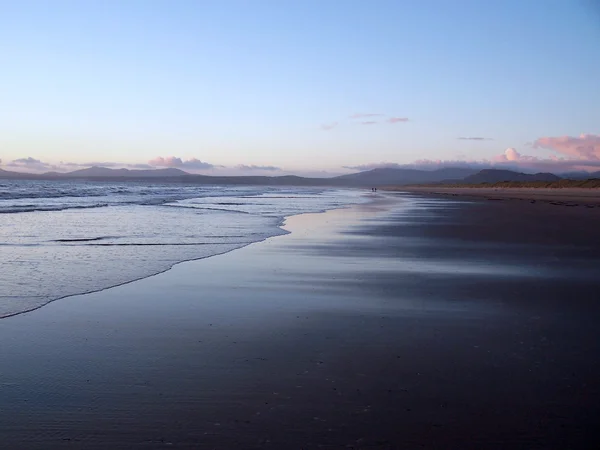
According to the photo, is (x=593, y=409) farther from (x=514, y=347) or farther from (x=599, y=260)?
(x=599, y=260)

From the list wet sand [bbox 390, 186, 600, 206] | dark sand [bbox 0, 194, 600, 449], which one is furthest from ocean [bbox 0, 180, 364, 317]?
wet sand [bbox 390, 186, 600, 206]

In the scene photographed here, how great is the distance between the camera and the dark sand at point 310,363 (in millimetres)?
4129

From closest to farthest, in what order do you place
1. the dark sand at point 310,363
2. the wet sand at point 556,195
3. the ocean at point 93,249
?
1. the dark sand at point 310,363
2. the ocean at point 93,249
3. the wet sand at point 556,195

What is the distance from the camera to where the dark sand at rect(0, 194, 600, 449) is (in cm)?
413

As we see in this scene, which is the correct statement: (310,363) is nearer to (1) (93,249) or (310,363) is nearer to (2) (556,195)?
(1) (93,249)

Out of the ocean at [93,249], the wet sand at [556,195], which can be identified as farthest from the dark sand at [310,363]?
the wet sand at [556,195]

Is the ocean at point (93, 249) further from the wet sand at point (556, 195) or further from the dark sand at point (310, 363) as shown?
the wet sand at point (556, 195)

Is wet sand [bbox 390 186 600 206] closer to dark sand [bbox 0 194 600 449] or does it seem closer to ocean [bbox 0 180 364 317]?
ocean [bbox 0 180 364 317]

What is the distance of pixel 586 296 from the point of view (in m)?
9.05

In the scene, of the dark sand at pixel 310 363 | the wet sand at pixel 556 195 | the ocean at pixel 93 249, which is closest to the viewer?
the dark sand at pixel 310 363

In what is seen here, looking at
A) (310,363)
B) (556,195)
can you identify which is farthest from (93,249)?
(556,195)

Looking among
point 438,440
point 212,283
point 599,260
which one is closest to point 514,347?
point 438,440

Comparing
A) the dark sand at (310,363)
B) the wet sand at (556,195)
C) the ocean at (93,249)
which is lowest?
the ocean at (93,249)

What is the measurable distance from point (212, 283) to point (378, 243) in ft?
25.3
